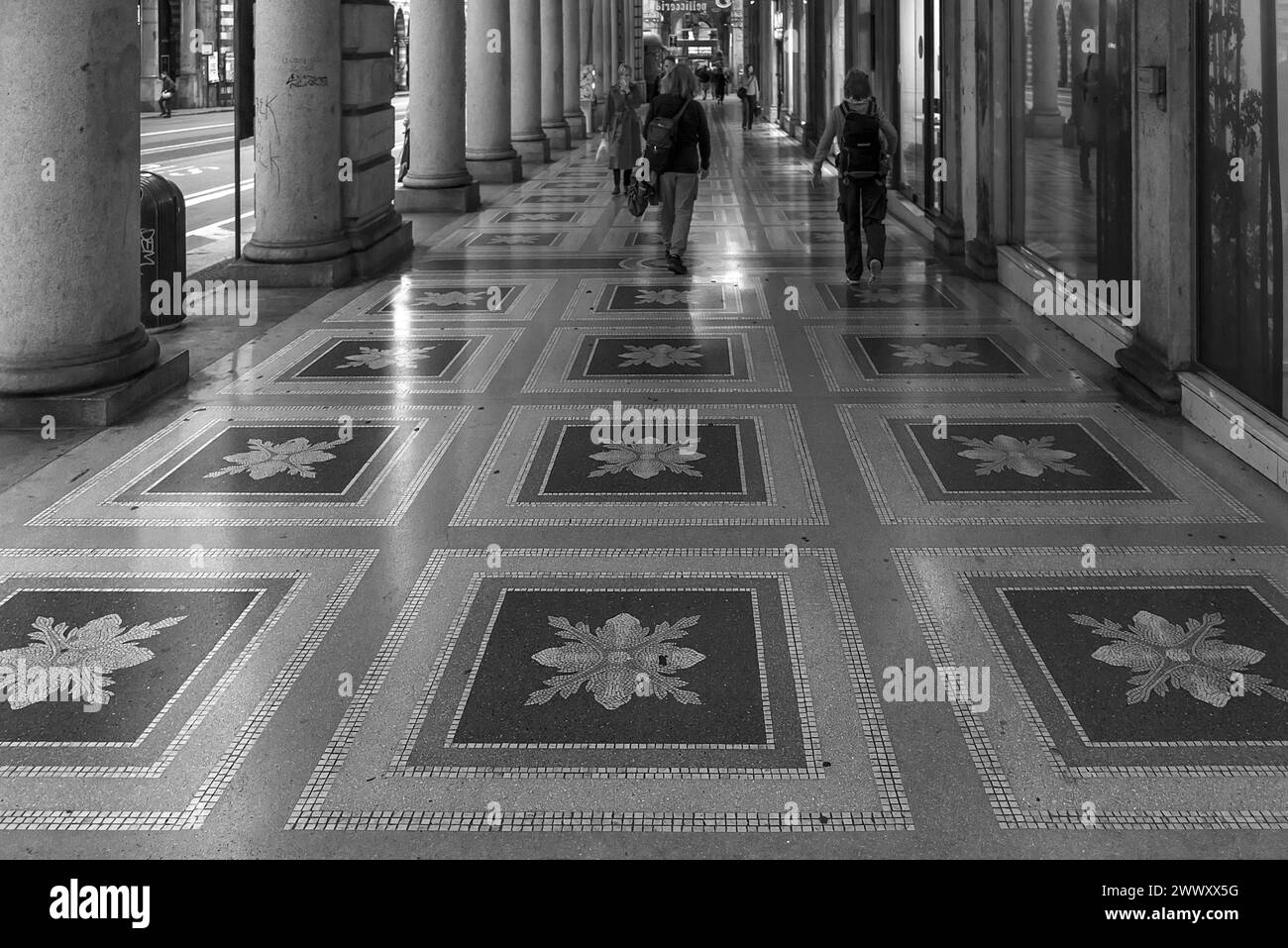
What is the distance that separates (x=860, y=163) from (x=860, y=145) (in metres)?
0.14

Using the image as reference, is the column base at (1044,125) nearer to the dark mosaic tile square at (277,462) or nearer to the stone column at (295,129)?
the dark mosaic tile square at (277,462)

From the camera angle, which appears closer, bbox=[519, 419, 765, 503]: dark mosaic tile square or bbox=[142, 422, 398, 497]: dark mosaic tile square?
bbox=[519, 419, 765, 503]: dark mosaic tile square

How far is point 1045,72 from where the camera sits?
30.7 feet

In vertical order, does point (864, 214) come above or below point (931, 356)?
above

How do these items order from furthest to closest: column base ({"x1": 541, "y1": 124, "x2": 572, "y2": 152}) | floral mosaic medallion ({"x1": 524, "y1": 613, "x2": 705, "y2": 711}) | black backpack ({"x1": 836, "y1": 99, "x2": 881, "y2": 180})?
column base ({"x1": 541, "y1": 124, "x2": 572, "y2": 152}), black backpack ({"x1": 836, "y1": 99, "x2": 881, "y2": 180}), floral mosaic medallion ({"x1": 524, "y1": 613, "x2": 705, "y2": 711})

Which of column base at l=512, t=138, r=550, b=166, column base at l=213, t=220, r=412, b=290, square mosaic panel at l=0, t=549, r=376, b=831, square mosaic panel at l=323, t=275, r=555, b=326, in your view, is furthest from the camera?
column base at l=512, t=138, r=550, b=166

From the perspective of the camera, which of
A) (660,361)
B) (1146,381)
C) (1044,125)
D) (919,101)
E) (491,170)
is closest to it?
(1146,381)

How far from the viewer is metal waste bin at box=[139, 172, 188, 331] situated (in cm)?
906

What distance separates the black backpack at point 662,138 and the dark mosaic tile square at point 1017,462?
5358 millimetres

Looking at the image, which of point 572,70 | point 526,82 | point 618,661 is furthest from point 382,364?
point 572,70

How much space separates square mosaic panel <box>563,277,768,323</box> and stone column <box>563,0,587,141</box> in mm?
20622

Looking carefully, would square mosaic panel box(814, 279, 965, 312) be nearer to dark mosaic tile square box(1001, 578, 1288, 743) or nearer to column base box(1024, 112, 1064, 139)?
column base box(1024, 112, 1064, 139)

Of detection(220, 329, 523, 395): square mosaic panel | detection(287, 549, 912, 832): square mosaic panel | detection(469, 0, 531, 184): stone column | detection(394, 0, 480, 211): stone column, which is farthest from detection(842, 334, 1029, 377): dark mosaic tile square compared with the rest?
detection(469, 0, 531, 184): stone column

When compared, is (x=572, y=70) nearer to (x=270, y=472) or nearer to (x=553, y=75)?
(x=553, y=75)
